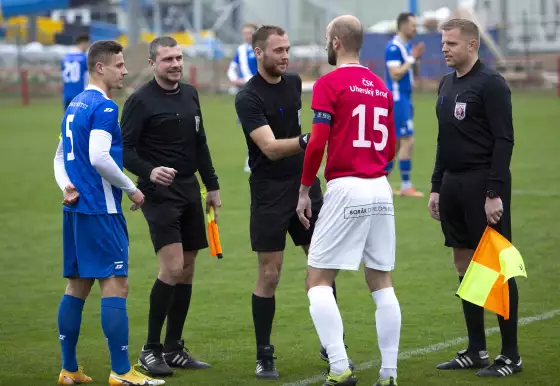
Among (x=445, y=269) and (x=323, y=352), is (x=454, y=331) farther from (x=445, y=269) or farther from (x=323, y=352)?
(x=445, y=269)

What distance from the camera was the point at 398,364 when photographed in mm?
7199

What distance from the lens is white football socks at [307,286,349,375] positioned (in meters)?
6.31

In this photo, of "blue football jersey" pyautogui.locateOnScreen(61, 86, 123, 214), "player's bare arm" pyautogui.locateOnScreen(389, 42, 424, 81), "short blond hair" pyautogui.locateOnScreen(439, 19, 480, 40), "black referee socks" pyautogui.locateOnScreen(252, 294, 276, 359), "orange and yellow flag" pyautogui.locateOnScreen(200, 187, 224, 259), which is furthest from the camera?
"player's bare arm" pyautogui.locateOnScreen(389, 42, 424, 81)

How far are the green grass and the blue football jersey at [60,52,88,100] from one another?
6.16 meters

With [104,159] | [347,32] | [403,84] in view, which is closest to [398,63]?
[403,84]

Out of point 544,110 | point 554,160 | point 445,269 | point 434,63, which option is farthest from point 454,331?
point 434,63

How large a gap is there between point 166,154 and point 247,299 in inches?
94.1

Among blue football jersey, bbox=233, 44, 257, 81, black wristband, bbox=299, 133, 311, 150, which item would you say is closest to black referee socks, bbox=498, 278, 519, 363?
black wristband, bbox=299, 133, 311, 150

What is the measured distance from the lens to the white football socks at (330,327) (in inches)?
248

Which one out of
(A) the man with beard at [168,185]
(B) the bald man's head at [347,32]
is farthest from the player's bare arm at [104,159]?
(B) the bald man's head at [347,32]

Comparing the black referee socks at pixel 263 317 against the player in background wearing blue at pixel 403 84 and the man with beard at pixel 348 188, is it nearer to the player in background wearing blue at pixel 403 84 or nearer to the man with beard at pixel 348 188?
the man with beard at pixel 348 188

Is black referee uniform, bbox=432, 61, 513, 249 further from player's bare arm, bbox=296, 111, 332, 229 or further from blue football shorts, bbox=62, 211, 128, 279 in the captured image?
blue football shorts, bbox=62, 211, 128, 279

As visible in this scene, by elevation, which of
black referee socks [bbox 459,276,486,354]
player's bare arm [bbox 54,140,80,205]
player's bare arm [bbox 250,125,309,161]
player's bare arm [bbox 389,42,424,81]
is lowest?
black referee socks [bbox 459,276,486,354]

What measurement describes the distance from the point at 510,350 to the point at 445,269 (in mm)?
3563
